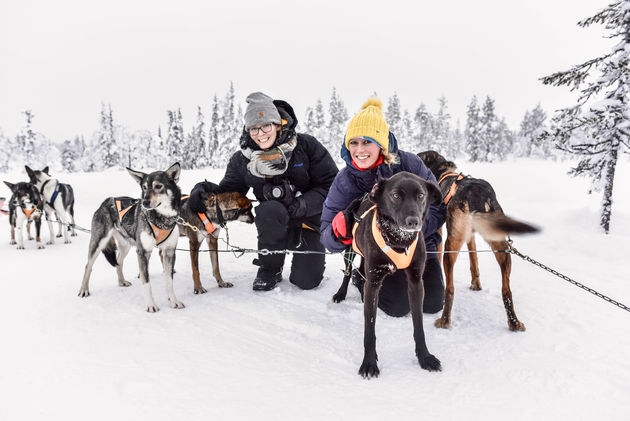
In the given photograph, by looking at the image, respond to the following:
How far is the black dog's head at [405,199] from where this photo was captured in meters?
2.06

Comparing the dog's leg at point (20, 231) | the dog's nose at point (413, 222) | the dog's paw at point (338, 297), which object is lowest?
the dog's paw at point (338, 297)

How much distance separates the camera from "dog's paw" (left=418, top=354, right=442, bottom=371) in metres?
2.39

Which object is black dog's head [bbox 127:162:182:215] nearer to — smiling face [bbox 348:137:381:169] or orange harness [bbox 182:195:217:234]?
orange harness [bbox 182:195:217:234]

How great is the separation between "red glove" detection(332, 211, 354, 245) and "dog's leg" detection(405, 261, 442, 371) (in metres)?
0.72

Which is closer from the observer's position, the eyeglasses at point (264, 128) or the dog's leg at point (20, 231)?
the eyeglasses at point (264, 128)

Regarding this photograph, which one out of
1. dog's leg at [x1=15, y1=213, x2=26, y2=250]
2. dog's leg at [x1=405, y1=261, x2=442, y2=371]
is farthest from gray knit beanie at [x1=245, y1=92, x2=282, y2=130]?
dog's leg at [x1=15, y1=213, x2=26, y2=250]

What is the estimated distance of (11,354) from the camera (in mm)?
2570

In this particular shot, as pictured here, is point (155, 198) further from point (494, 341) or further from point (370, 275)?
point (494, 341)

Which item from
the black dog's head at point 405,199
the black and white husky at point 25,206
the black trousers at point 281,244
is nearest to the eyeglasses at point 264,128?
the black trousers at point 281,244

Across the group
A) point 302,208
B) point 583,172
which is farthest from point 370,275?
point 583,172

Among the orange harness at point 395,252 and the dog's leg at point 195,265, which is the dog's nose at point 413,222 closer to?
the orange harness at point 395,252

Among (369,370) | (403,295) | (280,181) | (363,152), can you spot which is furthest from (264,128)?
(369,370)

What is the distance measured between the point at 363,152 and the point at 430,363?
5.63ft

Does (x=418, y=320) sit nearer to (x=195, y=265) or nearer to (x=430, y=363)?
(x=430, y=363)
